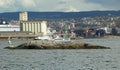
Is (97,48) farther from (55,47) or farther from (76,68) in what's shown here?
(76,68)

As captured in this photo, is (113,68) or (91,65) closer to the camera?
(113,68)

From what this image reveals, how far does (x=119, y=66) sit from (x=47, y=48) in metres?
42.1

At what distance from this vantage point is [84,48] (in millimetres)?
94000

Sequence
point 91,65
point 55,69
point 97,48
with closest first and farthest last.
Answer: point 55,69 → point 91,65 → point 97,48

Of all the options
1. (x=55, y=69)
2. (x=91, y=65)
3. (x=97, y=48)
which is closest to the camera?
(x=55, y=69)

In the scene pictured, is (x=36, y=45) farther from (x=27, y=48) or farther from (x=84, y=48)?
(x=84, y=48)

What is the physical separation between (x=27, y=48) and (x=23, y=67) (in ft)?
141

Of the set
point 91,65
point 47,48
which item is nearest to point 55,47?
point 47,48

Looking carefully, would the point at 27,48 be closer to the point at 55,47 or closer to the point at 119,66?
the point at 55,47

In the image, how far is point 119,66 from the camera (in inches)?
2066

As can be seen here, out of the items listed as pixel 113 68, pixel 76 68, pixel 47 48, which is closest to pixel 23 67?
pixel 76 68

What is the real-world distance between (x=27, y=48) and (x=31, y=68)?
144 ft

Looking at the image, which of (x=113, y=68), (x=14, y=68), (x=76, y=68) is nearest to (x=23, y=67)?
(x=14, y=68)

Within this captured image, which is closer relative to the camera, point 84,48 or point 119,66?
point 119,66
